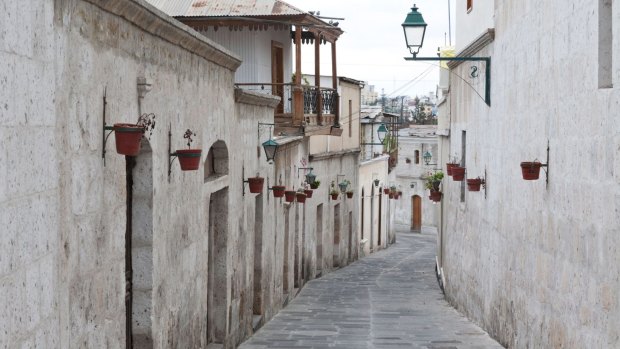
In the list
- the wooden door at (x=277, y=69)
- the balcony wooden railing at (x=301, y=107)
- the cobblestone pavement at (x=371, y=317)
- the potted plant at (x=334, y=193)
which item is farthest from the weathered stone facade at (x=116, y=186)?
the potted plant at (x=334, y=193)

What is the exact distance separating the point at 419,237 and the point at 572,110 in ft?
148

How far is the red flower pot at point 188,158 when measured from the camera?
8998 millimetres

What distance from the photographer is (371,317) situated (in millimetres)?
17703

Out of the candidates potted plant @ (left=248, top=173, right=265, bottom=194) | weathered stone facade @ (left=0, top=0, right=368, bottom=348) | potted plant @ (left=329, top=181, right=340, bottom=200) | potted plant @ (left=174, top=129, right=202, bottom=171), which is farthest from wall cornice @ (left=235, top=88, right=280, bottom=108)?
potted plant @ (left=329, top=181, right=340, bottom=200)

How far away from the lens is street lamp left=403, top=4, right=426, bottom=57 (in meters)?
14.4

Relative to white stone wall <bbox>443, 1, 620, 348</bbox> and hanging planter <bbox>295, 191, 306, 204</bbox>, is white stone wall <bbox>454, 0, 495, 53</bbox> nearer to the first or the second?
white stone wall <bbox>443, 1, 620, 348</bbox>

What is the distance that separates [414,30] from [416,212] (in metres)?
48.2

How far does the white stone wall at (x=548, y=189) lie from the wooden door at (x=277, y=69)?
695 cm

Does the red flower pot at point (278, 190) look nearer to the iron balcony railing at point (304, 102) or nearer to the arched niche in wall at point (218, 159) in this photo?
the arched niche in wall at point (218, 159)

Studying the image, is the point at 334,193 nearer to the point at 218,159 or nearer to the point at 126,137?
the point at 218,159

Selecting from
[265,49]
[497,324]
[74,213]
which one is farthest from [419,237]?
[74,213]

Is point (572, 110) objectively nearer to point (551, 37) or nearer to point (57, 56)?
point (551, 37)

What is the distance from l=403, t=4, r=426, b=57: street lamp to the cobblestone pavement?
14.1 feet

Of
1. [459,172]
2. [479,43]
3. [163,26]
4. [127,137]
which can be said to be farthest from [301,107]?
[127,137]
